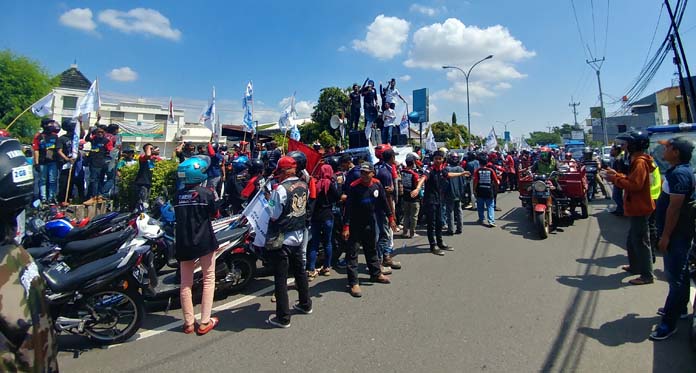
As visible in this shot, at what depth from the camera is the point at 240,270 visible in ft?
16.2

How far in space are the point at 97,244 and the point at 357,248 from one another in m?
3.05

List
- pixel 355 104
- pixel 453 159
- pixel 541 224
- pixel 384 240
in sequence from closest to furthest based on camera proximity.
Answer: pixel 384 240 < pixel 541 224 < pixel 453 159 < pixel 355 104

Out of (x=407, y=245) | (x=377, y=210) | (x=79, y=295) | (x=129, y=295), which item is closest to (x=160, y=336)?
(x=129, y=295)

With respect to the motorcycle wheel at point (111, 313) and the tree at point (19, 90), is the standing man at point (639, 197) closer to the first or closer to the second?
the motorcycle wheel at point (111, 313)

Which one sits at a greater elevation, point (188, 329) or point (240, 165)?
point (240, 165)

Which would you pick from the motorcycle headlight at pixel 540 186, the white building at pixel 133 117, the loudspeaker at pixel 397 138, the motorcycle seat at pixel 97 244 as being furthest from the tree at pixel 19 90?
the motorcycle headlight at pixel 540 186

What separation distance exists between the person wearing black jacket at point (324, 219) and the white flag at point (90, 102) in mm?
5918

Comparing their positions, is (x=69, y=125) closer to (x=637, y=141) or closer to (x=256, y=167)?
(x=256, y=167)

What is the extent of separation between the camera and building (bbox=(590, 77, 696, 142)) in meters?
29.6

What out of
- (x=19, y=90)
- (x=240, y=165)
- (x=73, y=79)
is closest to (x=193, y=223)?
(x=240, y=165)

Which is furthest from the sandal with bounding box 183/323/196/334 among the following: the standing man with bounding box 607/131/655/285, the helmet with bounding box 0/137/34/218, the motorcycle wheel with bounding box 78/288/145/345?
the standing man with bounding box 607/131/655/285

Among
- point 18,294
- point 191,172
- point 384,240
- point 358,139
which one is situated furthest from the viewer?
point 358,139

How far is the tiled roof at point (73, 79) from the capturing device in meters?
42.2

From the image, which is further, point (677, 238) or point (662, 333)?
point (677, 238)
